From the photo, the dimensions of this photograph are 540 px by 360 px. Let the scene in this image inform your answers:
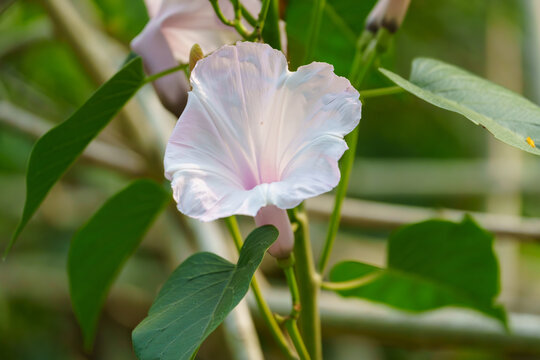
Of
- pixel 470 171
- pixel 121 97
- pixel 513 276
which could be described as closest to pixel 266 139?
pixel 121 97

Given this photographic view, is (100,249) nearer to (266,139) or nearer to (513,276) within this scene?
(266,139)

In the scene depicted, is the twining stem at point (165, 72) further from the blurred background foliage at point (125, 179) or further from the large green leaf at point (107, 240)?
the blurred background foliage at point (125, 179)

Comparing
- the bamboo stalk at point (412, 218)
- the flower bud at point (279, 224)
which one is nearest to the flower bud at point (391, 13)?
the flower bud at point (279, 224)

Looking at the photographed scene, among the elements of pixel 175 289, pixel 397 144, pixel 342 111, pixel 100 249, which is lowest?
pixel 397 144

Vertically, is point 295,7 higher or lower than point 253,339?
higher

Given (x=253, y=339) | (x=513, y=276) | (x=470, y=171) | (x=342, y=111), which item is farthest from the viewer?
(x=470, y=171)

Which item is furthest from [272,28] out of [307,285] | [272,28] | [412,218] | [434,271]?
[412,218]
